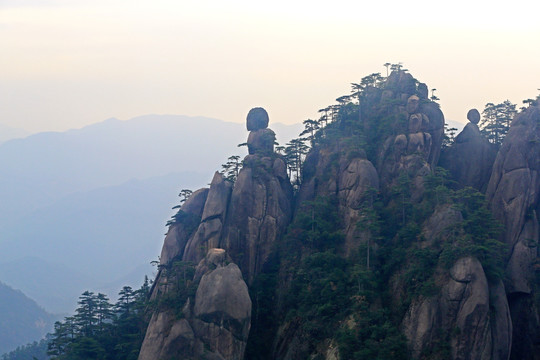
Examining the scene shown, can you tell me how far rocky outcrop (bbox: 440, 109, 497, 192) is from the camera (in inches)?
2057

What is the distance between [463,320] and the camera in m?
39.4

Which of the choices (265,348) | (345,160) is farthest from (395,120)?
(265,348)

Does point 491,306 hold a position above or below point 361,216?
below

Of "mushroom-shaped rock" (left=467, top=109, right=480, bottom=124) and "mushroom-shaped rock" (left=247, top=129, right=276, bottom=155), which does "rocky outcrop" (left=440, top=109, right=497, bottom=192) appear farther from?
"mushroom-shaped rock" (left=247, top=129, right=276, bottom=155)

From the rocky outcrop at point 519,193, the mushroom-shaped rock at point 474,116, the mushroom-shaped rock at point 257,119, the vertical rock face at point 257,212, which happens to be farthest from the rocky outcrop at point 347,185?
the mushroom-shaped rock at point 474,116

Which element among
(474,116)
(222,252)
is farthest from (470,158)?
(222,252)

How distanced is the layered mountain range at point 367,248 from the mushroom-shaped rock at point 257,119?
1.56 metres

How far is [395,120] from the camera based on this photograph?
51781mm

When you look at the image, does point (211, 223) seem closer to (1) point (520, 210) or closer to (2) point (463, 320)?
(2) point (463, 320)

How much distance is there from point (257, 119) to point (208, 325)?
21241mm

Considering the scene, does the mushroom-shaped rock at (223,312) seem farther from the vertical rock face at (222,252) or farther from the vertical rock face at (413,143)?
the vertical rock face at (413,143)

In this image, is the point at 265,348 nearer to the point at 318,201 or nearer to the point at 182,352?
the point at 182,352

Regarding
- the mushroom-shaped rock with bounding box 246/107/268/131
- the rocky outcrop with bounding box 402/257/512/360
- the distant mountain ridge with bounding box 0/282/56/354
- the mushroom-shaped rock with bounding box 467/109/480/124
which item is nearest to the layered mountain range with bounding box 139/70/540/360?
the rocky outcrop with bounding box 402/257/512/360

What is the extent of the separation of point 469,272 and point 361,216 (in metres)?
9.97
